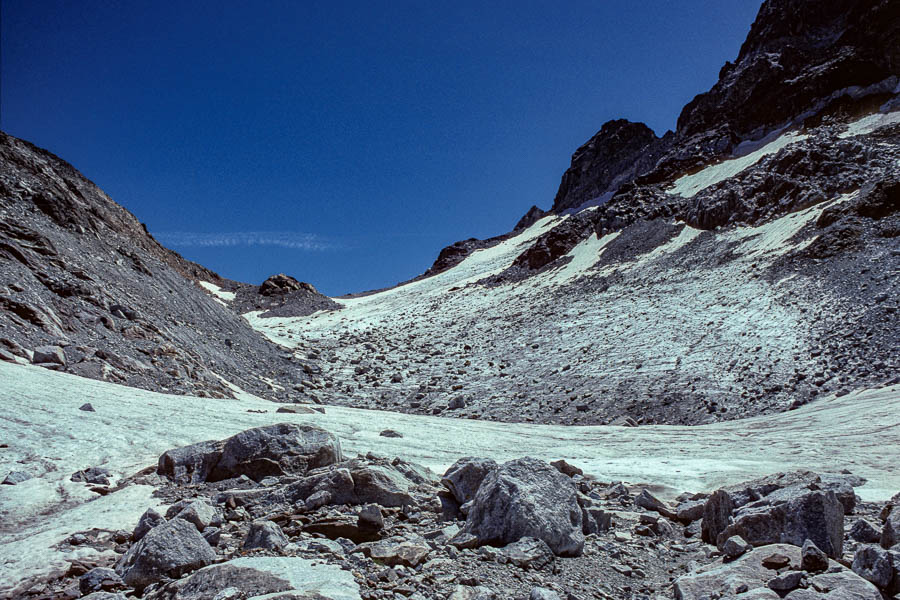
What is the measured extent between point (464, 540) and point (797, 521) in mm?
2983

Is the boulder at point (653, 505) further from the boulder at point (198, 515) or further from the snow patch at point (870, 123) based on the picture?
the snow patch at point (870, 123)

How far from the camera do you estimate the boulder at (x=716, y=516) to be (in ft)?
17.7

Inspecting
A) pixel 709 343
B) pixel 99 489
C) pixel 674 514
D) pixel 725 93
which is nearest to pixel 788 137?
pixel 725 93

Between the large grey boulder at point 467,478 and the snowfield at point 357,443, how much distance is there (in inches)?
121

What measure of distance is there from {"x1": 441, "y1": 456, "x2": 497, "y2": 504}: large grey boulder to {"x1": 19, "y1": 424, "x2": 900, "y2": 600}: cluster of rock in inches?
0.7

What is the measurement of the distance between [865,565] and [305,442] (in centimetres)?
599

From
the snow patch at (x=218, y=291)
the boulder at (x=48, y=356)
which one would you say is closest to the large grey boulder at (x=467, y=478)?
the boulder at (x=48, y=356)

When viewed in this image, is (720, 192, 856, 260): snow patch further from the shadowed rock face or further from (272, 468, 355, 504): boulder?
(272, 468, 355, 504): boulder

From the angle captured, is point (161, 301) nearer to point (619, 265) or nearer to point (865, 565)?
point (865, 565)

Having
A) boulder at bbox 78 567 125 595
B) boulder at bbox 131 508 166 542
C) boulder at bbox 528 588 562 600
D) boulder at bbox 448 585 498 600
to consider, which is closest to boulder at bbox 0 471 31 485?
boulder at bbox 131 508 166 542

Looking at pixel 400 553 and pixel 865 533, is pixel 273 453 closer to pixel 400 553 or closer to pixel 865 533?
pixel 400 553

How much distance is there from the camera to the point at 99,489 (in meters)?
6.38

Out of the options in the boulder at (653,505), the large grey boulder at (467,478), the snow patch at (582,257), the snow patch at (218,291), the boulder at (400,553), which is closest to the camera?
the boulder at (400,553)

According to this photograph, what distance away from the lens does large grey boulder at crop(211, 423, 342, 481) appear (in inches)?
258
